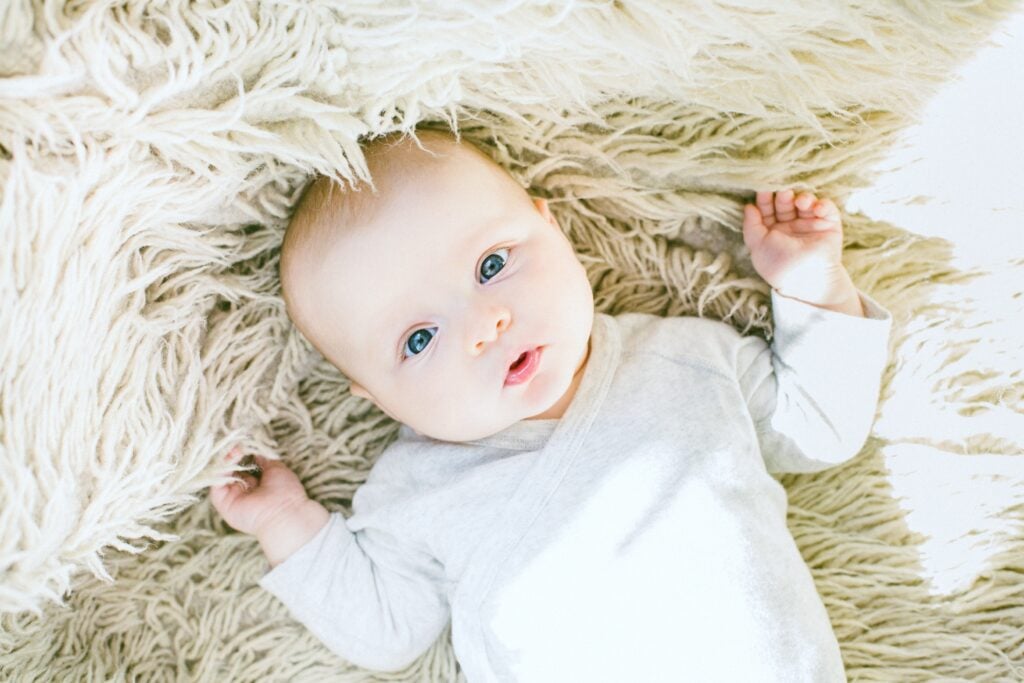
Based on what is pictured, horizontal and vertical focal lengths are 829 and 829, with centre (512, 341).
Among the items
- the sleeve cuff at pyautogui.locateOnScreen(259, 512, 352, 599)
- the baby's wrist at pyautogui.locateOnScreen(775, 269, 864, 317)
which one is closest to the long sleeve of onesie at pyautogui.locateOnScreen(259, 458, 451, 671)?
the sleeve cuff at pyautogui.locateOnScreen(259, 512, 352, 599)

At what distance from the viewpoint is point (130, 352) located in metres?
0.95

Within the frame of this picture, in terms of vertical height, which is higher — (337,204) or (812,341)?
(337,204)

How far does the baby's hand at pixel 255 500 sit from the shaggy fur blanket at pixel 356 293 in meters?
0.05

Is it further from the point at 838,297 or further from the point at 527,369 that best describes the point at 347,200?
the point at 838,297

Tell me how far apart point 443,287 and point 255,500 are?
414 mm

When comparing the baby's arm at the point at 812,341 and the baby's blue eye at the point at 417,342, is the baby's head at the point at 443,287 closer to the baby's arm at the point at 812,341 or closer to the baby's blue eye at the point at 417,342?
the baby's blue eye at the point at 417,342

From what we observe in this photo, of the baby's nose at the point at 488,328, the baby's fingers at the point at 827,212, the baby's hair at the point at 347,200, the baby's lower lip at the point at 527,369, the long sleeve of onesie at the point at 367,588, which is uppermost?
the baby's hair at the point at 347,200

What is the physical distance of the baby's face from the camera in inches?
36.0

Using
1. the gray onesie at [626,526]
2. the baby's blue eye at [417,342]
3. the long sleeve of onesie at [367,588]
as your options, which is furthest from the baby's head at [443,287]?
the long sleeve of onesie at [367,588]

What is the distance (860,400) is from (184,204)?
32.9 inches

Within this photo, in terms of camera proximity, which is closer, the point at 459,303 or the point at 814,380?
the point at 459,303


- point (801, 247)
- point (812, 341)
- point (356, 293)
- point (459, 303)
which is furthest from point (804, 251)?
point (356, 293)

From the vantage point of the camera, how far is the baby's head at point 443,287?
0.92 metres

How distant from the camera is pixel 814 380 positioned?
1.04 m
